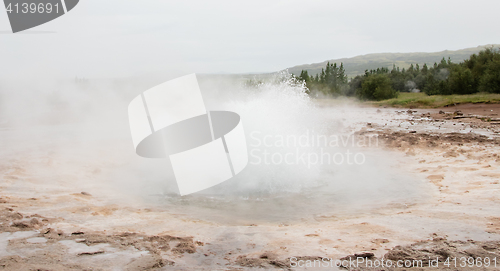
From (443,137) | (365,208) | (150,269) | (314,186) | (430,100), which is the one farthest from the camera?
(430,100)

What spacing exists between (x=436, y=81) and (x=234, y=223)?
41.5m

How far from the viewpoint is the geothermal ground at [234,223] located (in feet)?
13.4

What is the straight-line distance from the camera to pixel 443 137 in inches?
535

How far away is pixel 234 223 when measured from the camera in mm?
5578

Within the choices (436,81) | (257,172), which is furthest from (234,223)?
(436,81)

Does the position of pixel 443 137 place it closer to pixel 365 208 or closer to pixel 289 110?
pixel 289 110

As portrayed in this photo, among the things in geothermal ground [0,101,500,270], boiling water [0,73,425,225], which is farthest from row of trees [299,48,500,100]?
geothermal ground [0,101,500,270]

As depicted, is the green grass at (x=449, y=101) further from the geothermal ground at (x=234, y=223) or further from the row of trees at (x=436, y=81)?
the geothermal ground at (x=234, y=223)

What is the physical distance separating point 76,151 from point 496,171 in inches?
425

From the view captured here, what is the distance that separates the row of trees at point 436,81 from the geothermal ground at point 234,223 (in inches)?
1031

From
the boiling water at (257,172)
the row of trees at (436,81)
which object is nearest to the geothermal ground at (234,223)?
the boiling water at (257,172)

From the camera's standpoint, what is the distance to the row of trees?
102ft

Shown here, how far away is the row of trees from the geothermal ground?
2620cm

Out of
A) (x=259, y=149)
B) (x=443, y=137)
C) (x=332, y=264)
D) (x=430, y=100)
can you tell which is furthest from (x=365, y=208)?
(x=430, y=100)
